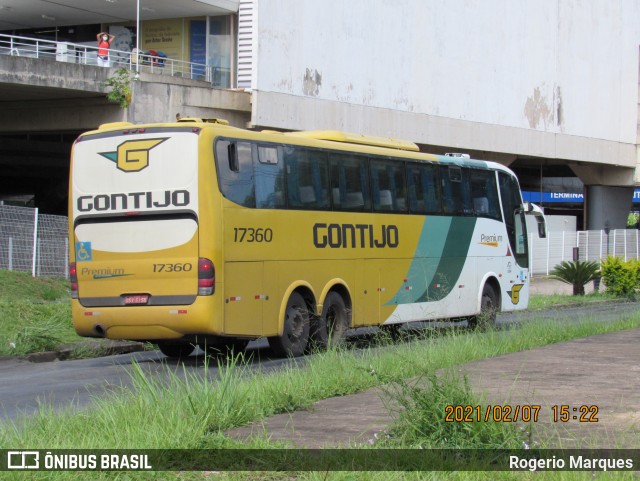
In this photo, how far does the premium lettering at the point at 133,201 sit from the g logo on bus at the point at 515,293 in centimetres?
986

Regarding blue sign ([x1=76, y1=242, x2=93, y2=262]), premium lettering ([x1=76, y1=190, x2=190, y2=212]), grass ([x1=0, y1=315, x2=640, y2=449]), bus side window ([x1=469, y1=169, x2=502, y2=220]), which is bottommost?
grass ([x1=0, y1=315, x2=640, y2=449])

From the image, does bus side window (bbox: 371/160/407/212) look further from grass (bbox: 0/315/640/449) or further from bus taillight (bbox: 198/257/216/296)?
grass (bbox: 0/315/640/449)

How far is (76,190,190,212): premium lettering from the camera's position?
1421 cm

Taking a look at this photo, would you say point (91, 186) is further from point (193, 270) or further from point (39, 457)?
point (39, 457)

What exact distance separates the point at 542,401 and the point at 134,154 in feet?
25.5

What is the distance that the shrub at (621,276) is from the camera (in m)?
31.0

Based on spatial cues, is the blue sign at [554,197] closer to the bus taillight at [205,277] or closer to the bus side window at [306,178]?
the bus side window at [306,178]

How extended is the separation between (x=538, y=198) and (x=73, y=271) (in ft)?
167

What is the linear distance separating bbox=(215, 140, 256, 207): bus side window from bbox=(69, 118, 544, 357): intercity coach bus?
0.07 feet

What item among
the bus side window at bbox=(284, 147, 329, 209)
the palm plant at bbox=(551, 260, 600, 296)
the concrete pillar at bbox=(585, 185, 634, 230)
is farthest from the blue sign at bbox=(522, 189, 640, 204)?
the bus side window at bbox=(284, 147, 329, 209)

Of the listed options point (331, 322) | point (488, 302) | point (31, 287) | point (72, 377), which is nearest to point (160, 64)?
point (31, 287)

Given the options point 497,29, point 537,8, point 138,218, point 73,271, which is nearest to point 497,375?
point 138,218

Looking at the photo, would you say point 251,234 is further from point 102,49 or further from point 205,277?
point 102,49

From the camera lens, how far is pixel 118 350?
57.5 feet
